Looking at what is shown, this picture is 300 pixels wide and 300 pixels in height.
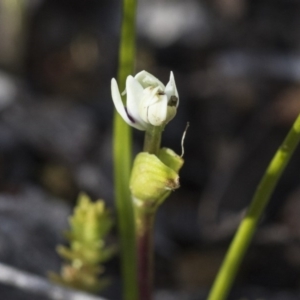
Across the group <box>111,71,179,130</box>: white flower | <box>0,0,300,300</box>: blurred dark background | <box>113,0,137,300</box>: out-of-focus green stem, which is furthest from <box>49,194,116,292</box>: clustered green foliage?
<box>111,71,179,130</box>: white flower

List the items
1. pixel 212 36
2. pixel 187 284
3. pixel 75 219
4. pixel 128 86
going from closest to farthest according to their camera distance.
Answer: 1. pixel 128 86
2. pixel 75 219
3. pixel 187 284
4. pixel 212 36

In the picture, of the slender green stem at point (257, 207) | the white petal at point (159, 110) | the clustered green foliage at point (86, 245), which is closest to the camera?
the white petal at point (159, 110)

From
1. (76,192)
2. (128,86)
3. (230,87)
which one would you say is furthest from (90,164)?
(128,86)

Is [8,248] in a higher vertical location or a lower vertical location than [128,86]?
lower

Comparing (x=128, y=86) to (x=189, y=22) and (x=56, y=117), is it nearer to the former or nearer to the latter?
(x=56, y=117)

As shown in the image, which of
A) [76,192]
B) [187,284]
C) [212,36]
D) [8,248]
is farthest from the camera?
[212,36]

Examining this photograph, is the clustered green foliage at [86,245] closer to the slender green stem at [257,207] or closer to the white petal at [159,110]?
the slender green stem at [257,207]

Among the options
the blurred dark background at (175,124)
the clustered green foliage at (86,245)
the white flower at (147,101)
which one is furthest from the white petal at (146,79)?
the blurred dark background at (175,124)
